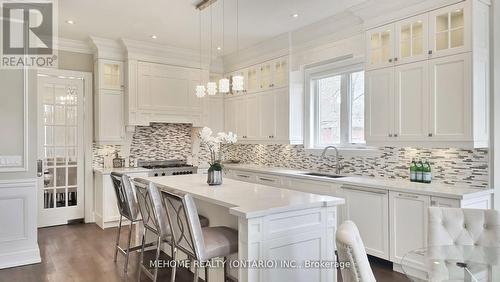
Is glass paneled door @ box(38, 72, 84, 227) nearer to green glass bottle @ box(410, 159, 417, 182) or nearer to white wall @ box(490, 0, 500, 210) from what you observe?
green glass bottle @ box(410, 159, 417, 182)

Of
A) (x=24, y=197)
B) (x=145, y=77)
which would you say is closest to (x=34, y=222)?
(x=24, y=197)

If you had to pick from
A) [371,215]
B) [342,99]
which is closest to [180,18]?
[342,99]

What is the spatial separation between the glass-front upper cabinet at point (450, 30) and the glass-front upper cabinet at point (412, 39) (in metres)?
0.07

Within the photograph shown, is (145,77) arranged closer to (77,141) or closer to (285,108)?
(77,141)

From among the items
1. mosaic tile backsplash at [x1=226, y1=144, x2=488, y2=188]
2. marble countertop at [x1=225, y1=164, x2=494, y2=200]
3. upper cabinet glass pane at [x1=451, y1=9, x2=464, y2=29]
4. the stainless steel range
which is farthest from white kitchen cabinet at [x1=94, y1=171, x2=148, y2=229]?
upper cabinet glass pane at [x1=451, y1=9, x2=464, y2=29]

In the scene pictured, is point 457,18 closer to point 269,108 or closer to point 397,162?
point 397,162

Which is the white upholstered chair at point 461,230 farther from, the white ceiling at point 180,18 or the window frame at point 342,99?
the white ceiling at point 180,18

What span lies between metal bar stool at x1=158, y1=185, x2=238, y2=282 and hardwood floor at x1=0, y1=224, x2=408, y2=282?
0.98 metres

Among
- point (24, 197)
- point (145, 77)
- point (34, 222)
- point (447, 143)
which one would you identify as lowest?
point (34, 222)

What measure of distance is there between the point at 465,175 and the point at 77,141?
529 centimetres

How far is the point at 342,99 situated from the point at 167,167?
3000 millimetres

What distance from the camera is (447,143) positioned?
3.16 meters

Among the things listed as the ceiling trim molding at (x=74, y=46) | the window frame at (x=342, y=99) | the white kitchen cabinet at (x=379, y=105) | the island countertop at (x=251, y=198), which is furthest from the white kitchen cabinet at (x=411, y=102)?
the ceiling trim molding at (x=74, y=46)

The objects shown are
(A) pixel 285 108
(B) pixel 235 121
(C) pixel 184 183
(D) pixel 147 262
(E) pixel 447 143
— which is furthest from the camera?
(B) pixel 235 121
